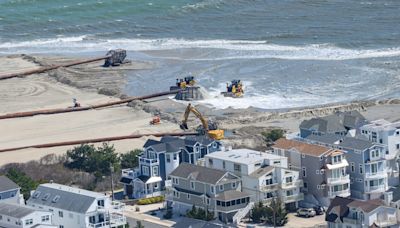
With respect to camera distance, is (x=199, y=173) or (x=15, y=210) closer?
(x=15, y=210)

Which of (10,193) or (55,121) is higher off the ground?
(10,193)

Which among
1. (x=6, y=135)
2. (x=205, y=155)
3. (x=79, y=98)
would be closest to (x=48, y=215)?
(x=205, y=155)

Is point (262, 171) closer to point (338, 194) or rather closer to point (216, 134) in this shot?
point (338, 194)

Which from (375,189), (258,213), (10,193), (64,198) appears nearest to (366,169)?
(375,189)

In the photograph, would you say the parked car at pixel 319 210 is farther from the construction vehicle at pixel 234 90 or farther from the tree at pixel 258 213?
the construction vehicle at pixel 234 90

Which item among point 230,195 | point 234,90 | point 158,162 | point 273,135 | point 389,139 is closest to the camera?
point 230,195

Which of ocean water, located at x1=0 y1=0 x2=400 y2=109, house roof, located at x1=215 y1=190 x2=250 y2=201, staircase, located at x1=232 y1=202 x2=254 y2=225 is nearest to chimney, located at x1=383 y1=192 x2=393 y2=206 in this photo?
staircase, located at x1=232 y1=202 x2=254 y2=225

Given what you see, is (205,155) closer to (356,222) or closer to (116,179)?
(116,179)
